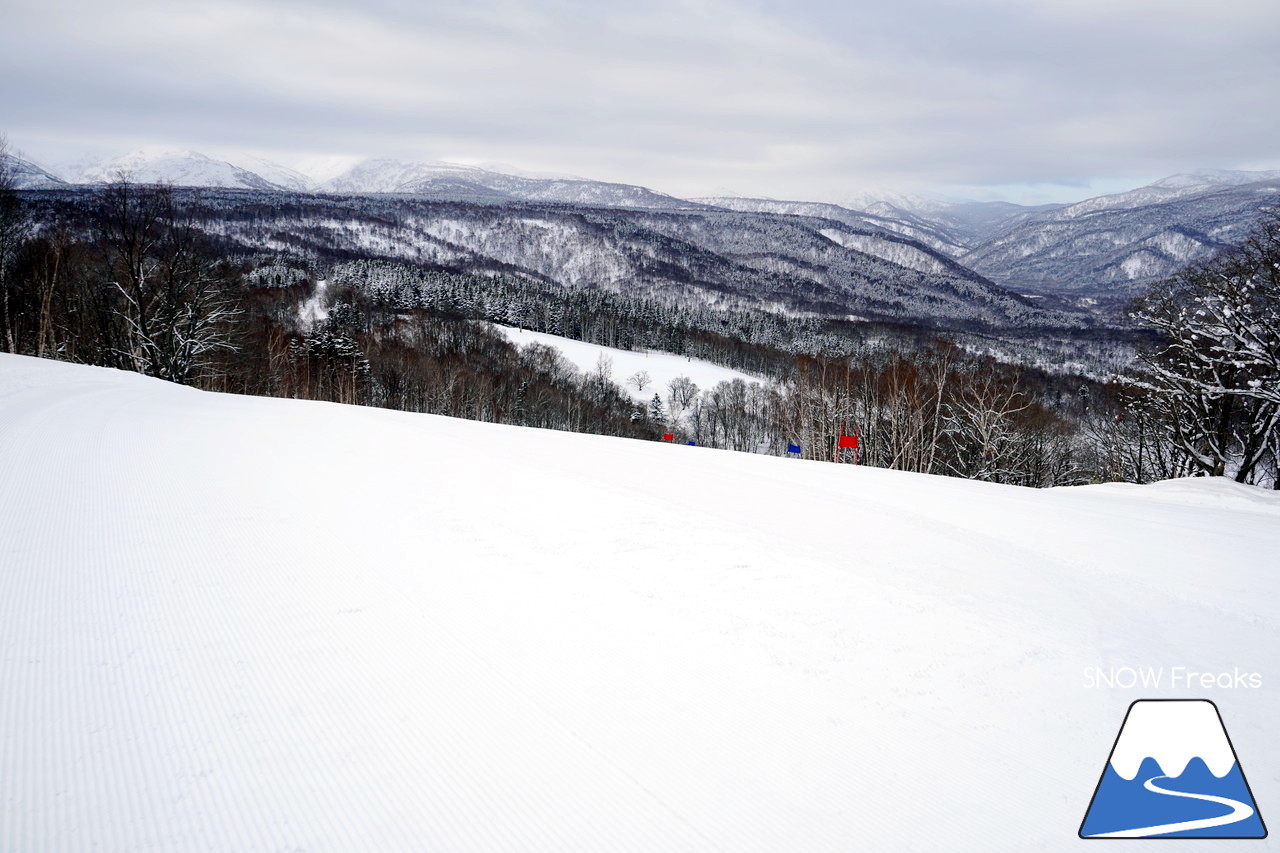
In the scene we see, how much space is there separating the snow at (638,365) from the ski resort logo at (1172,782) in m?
76.7

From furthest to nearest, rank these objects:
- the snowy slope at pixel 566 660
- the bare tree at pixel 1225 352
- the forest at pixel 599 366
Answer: the forest at pixel 599 366 < the bare tree at pixel 1225 352 < the snowy slope at pixel 566 660

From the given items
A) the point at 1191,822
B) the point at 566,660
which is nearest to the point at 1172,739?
the point at 1191,822

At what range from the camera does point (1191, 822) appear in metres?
2.15

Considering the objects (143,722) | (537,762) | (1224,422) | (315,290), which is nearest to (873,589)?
(537,762)

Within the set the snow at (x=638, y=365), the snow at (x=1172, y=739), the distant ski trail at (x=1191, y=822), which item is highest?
the snow at (x=1172, y=739)

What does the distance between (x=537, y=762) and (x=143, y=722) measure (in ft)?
5.22

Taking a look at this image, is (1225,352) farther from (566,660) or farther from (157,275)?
(157,275)

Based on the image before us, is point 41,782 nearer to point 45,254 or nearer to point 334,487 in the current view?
point 334,487

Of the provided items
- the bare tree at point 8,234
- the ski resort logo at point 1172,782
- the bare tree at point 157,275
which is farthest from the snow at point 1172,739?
the bare tree at point 8,234

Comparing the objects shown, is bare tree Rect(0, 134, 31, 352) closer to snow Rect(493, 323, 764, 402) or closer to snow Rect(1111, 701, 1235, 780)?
snow Rect(1111, 701, 1235, 780)

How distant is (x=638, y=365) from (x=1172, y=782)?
89.4 meters

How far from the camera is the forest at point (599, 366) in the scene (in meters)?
15.6

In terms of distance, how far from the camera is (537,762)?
2297 millimetres

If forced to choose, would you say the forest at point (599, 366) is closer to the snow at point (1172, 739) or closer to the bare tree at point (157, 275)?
the bare tree at point (157, 275)
